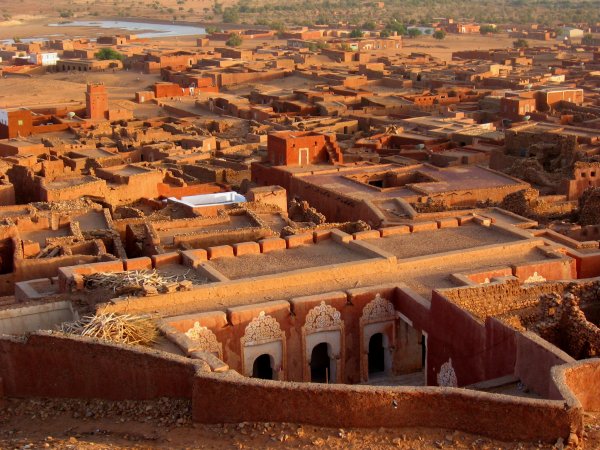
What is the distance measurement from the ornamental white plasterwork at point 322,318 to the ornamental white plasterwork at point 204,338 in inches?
65.4

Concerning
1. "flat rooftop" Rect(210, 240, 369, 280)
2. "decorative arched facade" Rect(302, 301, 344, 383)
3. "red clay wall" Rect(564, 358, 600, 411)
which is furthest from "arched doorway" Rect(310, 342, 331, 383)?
"red clay wall" Rect(564, 358, 600, 411)

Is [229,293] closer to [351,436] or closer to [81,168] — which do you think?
[351,436]

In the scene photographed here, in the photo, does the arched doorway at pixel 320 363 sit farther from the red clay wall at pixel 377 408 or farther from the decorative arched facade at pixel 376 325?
the red clay wall at pixel 377 408

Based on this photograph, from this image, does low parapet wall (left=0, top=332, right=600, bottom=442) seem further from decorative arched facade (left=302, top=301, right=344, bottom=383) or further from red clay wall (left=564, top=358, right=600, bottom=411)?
decorative arched facade (left=302, top=301, right=344, bottom=383)

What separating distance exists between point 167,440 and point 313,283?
20.8ft

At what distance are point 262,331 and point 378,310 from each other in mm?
2203

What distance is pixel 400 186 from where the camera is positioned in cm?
2873

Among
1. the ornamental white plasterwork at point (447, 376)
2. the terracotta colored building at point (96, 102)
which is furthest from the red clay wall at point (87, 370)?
the terracotta colored building at point (96, 102)

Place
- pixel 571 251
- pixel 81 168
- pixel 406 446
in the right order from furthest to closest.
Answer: pixel 81 168 < pixel 571 251 < pixel 406 446

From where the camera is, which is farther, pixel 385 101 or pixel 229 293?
pixel 385 101

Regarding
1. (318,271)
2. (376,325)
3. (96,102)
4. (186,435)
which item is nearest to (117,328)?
(186,435)

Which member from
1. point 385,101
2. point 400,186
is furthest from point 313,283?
point 385,101

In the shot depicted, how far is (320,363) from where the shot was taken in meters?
16.9

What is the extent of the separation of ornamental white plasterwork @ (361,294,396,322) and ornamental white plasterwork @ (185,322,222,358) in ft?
8.99
